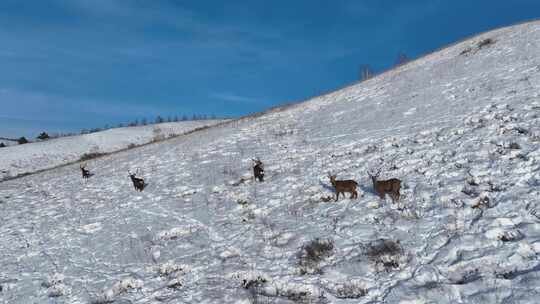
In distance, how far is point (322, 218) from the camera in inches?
433

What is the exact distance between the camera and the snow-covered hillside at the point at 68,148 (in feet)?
131

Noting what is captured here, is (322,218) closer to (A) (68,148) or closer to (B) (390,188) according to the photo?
(B) (390,188)

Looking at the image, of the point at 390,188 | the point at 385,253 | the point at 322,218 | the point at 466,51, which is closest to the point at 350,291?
the point at 385,253

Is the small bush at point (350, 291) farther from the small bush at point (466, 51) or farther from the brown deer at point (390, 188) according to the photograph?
the small bush at point (466, 51)

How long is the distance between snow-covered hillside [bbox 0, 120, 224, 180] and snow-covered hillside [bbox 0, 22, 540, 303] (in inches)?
792

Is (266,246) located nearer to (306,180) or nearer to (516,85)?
(306,180)

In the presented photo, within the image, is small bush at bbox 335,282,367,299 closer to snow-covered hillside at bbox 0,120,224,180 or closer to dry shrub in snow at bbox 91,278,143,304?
dry shrub in snow at bbox 91,278,143,304

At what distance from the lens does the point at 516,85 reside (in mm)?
17562

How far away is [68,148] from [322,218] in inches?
1565

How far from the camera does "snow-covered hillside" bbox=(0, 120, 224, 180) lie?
39.9m

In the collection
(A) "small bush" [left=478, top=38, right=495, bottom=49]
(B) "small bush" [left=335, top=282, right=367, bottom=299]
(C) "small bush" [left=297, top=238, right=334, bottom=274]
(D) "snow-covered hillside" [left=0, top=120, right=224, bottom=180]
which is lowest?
(B) "small bush" [left=335, top=282, right=367, bottom=299]

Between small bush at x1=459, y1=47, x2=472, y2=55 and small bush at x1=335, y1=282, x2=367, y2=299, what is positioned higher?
small bush at x1=459, y1=47, x2=472, y2=55

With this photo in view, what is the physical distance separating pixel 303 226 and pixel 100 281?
14.2ft

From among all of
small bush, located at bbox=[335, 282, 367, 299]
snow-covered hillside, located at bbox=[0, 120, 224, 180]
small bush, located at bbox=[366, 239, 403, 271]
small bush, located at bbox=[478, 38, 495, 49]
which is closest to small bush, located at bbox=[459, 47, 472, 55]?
small bush, located at bbox=[478, 38, 495, 49]
